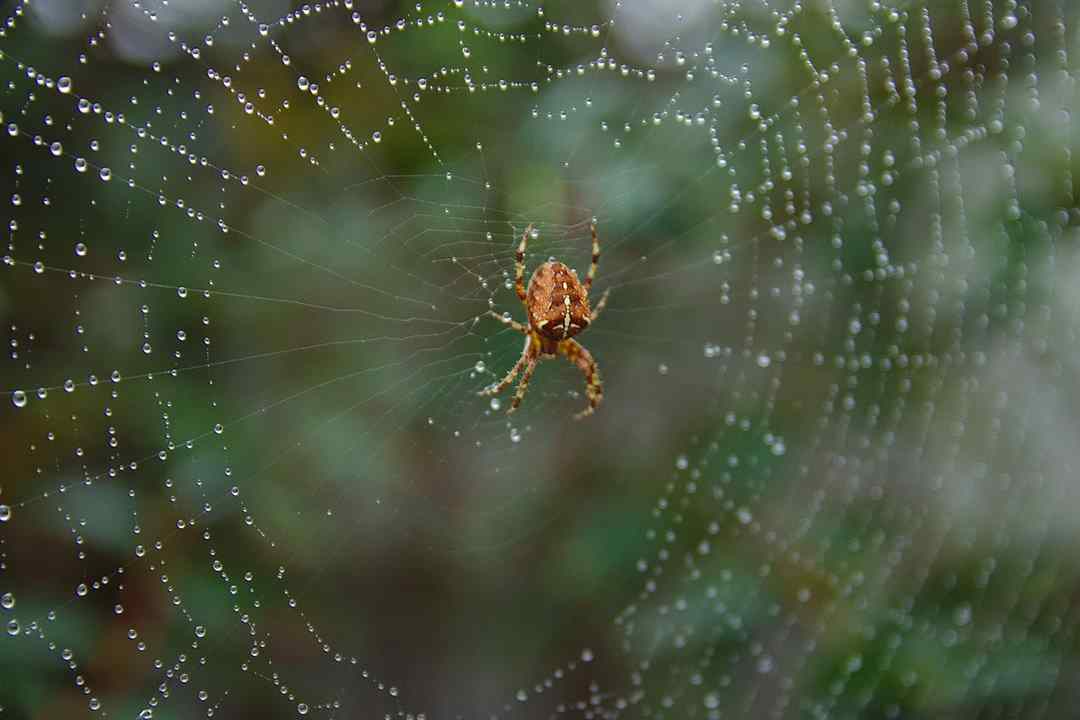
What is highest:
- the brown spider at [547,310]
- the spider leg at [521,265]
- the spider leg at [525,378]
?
the spider leg at [521,265]

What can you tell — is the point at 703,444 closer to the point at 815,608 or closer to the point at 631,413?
the point at 631,413

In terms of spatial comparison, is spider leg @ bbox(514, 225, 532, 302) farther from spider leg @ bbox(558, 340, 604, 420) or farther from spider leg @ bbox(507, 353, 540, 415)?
spider leg @ bbox(558, 340, 604, 420)

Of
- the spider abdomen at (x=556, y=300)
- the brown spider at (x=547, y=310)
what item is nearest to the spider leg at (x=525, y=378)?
the brown spider at (x=547, y=310)

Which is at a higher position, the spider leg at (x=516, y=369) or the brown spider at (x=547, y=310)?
the brown spider at (x=547, y=310)

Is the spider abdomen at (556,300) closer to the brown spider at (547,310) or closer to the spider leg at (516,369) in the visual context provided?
the brown spider at (547,310)

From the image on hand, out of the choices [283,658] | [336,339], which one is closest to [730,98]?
[336,339]

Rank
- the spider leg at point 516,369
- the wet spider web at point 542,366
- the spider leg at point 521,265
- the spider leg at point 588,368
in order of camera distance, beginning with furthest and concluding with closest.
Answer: the spider leg at point 588,368 → the spider leg at point 516,369 → the spider leg at point 521,265 → the wet spider web at point 542,366

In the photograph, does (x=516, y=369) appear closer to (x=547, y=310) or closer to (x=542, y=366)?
(x=547, y=310)
